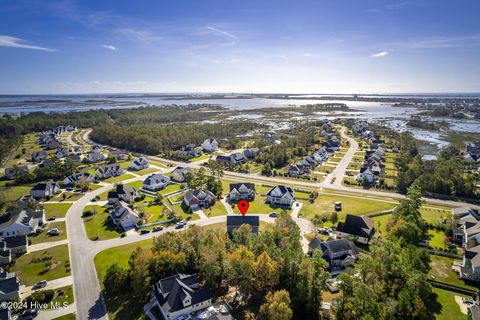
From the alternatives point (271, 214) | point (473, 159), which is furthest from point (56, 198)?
point (473, 159)

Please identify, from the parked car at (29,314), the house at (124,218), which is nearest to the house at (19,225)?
the house at (124,218)

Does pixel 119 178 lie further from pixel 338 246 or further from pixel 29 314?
pixel 338 246

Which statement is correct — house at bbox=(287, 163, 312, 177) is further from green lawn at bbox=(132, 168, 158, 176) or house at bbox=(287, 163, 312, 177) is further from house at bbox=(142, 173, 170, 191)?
green lawn at bbox=(132, 168, 158, 176)

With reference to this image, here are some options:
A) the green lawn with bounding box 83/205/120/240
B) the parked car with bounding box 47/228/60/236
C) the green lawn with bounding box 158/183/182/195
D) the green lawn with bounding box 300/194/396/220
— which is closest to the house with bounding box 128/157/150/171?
the green lawn with bounding box 158/183/182/195

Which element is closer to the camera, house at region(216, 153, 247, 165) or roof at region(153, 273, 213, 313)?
roof at region(153, 273, 213, 313)

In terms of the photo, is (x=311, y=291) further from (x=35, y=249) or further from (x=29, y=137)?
(x=29, y=137)

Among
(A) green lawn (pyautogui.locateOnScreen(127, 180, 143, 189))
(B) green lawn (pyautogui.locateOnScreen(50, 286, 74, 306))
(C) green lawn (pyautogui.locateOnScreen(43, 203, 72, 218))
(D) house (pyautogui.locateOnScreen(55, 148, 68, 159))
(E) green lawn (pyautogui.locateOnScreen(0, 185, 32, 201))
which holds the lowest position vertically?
(E) green lawn (pyautogui.locateOnScreen(0, 185, 32, 201))

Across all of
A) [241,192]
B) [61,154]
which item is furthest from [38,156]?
[241,192]
